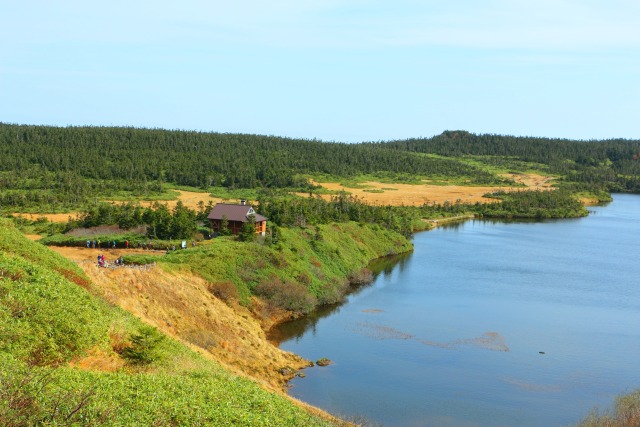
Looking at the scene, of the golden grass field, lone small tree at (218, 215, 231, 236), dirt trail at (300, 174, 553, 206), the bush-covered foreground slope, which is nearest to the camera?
the bush-covered foreground slope

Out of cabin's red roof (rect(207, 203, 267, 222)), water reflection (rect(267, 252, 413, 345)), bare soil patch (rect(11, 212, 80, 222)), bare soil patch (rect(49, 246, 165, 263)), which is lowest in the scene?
water reflection (rect(267, 252, 413, 345))

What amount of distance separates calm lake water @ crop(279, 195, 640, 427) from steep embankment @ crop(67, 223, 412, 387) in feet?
8.31

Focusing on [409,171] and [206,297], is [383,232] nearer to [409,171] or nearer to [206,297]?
[206,297]

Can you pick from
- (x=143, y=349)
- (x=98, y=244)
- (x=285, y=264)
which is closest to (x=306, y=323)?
(x=285, y=264)

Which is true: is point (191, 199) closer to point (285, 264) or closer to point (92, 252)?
point (92, 252)

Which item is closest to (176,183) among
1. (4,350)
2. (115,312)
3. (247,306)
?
(247,306)

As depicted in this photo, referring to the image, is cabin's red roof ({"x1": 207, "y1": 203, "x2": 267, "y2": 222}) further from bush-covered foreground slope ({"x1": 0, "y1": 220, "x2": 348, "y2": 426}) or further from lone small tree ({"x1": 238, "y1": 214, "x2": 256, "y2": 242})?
bush-covered foreground slope ({"x1": 0, "y1": 220, "x2": 348, "y2": 426})

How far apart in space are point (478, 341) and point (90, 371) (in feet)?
115

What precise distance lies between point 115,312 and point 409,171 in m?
171

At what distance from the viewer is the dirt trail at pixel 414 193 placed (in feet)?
468

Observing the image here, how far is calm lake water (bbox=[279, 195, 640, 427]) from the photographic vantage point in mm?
39250

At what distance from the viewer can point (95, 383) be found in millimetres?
20422

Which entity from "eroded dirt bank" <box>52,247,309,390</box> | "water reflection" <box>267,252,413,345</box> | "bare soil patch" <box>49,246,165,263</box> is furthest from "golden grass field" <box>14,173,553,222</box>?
"eroded dirt bank" <box>52,247,309,390</box>

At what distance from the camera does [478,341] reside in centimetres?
5075
